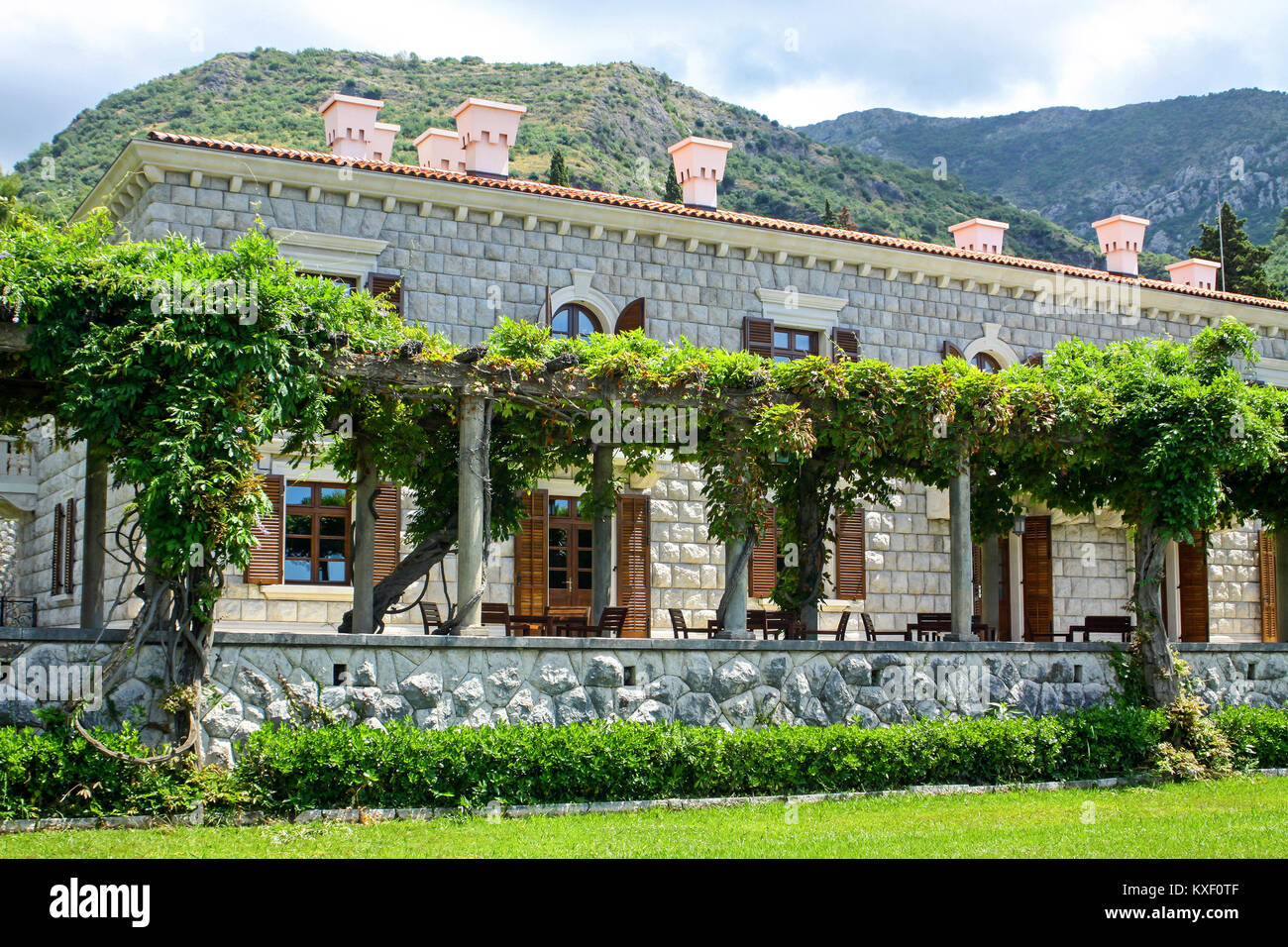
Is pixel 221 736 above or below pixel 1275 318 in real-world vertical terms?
below

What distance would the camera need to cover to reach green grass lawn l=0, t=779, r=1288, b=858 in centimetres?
946

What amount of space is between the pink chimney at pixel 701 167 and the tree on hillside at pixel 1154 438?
8350 mm

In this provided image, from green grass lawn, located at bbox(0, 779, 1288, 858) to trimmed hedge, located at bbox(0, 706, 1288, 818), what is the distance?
1.31 ft

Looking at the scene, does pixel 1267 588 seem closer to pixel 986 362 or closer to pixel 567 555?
pixel 986 362

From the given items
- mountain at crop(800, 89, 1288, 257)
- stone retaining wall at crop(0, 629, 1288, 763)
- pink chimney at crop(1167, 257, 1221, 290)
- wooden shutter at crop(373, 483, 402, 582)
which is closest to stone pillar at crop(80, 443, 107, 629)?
stone retaining wall at crop(0, 629, 1288, 763)

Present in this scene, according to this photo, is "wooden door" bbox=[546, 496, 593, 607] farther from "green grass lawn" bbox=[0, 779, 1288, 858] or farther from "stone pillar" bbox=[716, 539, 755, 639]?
"green grass lawn" bbox=[0, 779, 1288, 858]

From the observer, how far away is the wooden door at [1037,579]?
2367cm

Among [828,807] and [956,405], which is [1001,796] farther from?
[956,405]

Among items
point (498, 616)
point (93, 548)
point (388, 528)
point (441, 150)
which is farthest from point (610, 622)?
point (441, 150)

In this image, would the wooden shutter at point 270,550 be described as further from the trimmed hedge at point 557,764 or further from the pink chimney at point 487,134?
the trimmed hedge at point 557,764
